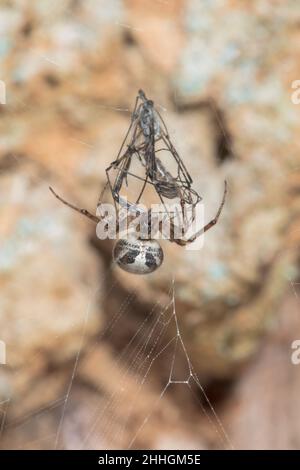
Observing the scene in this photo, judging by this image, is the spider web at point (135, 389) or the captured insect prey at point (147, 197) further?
the spider web at point (135, 389)

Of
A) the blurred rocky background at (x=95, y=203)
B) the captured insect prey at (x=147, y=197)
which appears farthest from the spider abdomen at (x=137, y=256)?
the blurred rocky background at (x=95, y=203)

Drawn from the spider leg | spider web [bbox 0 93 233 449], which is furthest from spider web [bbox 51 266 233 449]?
the spider leg

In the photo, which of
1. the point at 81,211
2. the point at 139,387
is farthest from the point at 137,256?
the point at 139,387

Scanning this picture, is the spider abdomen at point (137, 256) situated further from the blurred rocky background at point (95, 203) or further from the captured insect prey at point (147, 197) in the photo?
the blurred rocky background at point (95, 203)

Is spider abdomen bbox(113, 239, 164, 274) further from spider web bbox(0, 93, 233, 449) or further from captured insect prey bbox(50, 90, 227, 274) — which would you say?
spider web bbox(0, 93, 233, 449)

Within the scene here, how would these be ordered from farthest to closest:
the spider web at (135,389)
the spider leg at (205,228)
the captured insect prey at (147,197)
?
1. the spider web at (135,389)
2. the spider leg at (205,228)
3. the captured insect prey at (147,197)

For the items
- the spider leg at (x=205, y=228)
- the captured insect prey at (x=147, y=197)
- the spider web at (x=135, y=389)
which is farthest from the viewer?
the spider web at (x=135, y=389)
